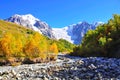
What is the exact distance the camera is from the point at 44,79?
34562 millimetres

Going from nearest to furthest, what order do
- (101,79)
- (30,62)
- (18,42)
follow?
(101,79)
(30,62)
(18,42)

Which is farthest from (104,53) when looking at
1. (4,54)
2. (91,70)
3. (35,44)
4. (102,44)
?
(91,70)

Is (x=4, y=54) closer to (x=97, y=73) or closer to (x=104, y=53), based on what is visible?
(x=104, y=53)

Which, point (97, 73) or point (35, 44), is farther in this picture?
point (35, 44)

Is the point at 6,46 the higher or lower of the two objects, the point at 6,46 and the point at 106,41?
the higher

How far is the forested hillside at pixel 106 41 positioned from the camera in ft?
241

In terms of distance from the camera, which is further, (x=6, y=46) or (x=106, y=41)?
(x=106, y=41)

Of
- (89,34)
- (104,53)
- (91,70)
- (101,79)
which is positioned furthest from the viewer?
(89,34)

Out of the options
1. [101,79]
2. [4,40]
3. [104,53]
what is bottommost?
[101,79]

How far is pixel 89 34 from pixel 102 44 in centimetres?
1595

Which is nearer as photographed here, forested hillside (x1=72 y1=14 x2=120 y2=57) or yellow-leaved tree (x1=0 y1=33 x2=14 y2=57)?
forested hillside (x1=72 y1=14 x2=120 y2=57)

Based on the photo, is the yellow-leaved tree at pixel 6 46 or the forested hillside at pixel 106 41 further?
A: the yellow-leaved tree at pixel 6 46

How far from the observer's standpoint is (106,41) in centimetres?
7556

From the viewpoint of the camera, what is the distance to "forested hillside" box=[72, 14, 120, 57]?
7344cm
